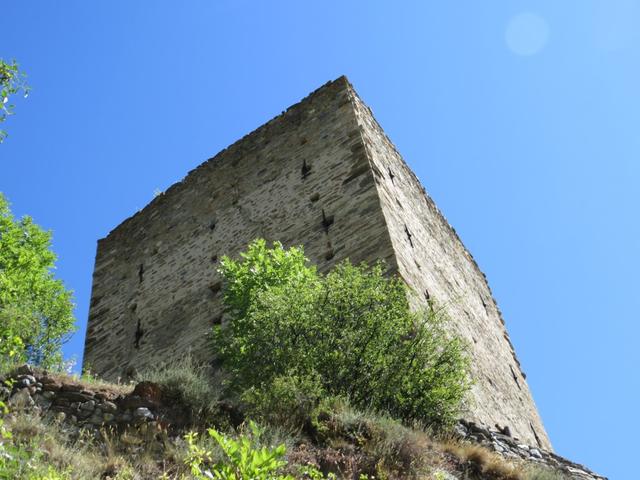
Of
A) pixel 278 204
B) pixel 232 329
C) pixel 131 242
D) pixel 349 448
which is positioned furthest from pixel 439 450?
pixel 131 242

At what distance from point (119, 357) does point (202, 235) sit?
237 cm

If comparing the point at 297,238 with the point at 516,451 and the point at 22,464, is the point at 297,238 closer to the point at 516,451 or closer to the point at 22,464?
the point at 516,451

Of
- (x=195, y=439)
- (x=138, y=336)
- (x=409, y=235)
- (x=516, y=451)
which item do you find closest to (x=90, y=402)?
(x=195, y=439)

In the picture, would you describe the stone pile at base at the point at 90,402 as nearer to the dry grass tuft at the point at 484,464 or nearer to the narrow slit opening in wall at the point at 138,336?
the dry grass tuft at the point at 484,464

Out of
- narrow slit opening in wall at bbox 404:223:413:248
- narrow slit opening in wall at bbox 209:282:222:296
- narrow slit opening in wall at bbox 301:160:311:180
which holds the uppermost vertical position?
narrow slit opening in wall at bbox 301:160:311:180

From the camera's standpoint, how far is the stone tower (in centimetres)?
1070

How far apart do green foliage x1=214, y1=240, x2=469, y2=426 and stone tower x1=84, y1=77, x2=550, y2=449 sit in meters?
1.76

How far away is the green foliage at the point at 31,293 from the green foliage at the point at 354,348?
3.62 m

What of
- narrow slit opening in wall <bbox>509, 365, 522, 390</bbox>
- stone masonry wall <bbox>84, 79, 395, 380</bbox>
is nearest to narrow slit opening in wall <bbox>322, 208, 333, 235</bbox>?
stone masonry wall <bbox>84, 79, 395, 380</bbox>

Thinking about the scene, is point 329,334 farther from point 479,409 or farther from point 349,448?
point 479,409

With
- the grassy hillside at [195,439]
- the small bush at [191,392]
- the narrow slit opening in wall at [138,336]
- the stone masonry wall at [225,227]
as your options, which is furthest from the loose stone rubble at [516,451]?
the narrow slit opening in wall at [138,336]

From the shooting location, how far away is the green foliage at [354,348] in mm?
7262

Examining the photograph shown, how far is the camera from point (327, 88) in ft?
42.6

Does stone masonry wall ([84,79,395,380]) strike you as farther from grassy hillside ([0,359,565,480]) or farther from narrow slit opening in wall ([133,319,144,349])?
grassy hillside ([0,359,565,480])
